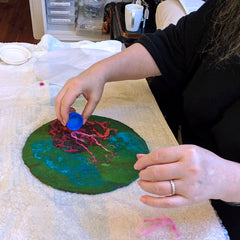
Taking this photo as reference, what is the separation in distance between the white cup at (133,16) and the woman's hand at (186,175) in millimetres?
1073

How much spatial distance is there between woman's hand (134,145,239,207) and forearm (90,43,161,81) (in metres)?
0.33

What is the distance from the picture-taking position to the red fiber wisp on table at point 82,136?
1.97 ft

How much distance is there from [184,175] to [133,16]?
112 cm

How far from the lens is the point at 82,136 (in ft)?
2.08

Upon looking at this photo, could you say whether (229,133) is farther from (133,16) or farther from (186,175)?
(133,16)

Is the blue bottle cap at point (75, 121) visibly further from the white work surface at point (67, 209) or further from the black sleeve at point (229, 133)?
the black sleeve at point (229, 133)

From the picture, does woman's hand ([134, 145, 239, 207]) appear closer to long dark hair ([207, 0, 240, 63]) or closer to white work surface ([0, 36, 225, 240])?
white work surface ([0, 36, 225, 240])

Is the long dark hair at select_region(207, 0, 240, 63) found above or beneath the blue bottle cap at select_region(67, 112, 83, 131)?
above

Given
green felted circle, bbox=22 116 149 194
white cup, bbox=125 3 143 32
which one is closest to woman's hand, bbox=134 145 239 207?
green felted circle, bbox=22 116 149 194

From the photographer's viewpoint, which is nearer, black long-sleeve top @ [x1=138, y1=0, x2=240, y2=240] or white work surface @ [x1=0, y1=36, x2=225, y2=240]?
white work surface @ [x1=0, y1=36, x2=225, y2=240]

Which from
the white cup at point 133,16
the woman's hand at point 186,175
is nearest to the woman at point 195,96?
the woman's hand at point 186,175

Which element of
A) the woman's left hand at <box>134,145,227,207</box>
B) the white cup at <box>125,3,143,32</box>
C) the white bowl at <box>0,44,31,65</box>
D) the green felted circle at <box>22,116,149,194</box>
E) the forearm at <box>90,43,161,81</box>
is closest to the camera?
the woman's left hand at <box>134,145,227,207</box>

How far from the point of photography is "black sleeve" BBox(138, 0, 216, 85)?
67 centimetres

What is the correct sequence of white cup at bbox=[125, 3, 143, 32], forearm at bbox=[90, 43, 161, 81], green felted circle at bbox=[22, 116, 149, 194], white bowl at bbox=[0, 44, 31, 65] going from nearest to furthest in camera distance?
green felted circle at bbox=[22, 116, 149, 194] < forearm at bbox=[90, 43, 161, 81] < white bowl at bbox=[0, 44, 31, 65] < white cup at bbox=[125, 3, 143, 32]
